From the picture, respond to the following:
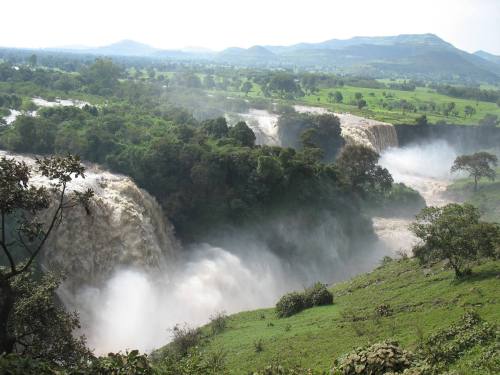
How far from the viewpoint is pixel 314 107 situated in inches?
4235

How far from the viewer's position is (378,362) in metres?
13.1

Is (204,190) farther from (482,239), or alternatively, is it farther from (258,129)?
(258,129)

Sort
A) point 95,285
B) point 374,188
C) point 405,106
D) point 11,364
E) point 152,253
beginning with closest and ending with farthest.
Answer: point 11,364 → point 95,285 → point 152,253 → point 374,188 → point 405,106

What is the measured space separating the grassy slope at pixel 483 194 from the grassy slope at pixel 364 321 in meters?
34.2

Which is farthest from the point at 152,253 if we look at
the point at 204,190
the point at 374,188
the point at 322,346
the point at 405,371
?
the point at 374,188

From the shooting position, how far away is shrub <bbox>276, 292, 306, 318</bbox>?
28203mm

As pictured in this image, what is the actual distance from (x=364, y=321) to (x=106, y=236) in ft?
62.8

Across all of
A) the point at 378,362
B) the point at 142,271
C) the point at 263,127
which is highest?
the point at 378,362

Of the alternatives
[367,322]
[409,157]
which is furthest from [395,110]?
[367,322]

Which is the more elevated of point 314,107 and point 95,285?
point 314,107

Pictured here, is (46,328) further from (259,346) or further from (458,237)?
(458,237)

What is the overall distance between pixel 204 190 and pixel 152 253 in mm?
9650

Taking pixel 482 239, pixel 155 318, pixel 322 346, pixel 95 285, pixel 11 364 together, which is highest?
pixel 11 364

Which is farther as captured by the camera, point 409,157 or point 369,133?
point 409,157
